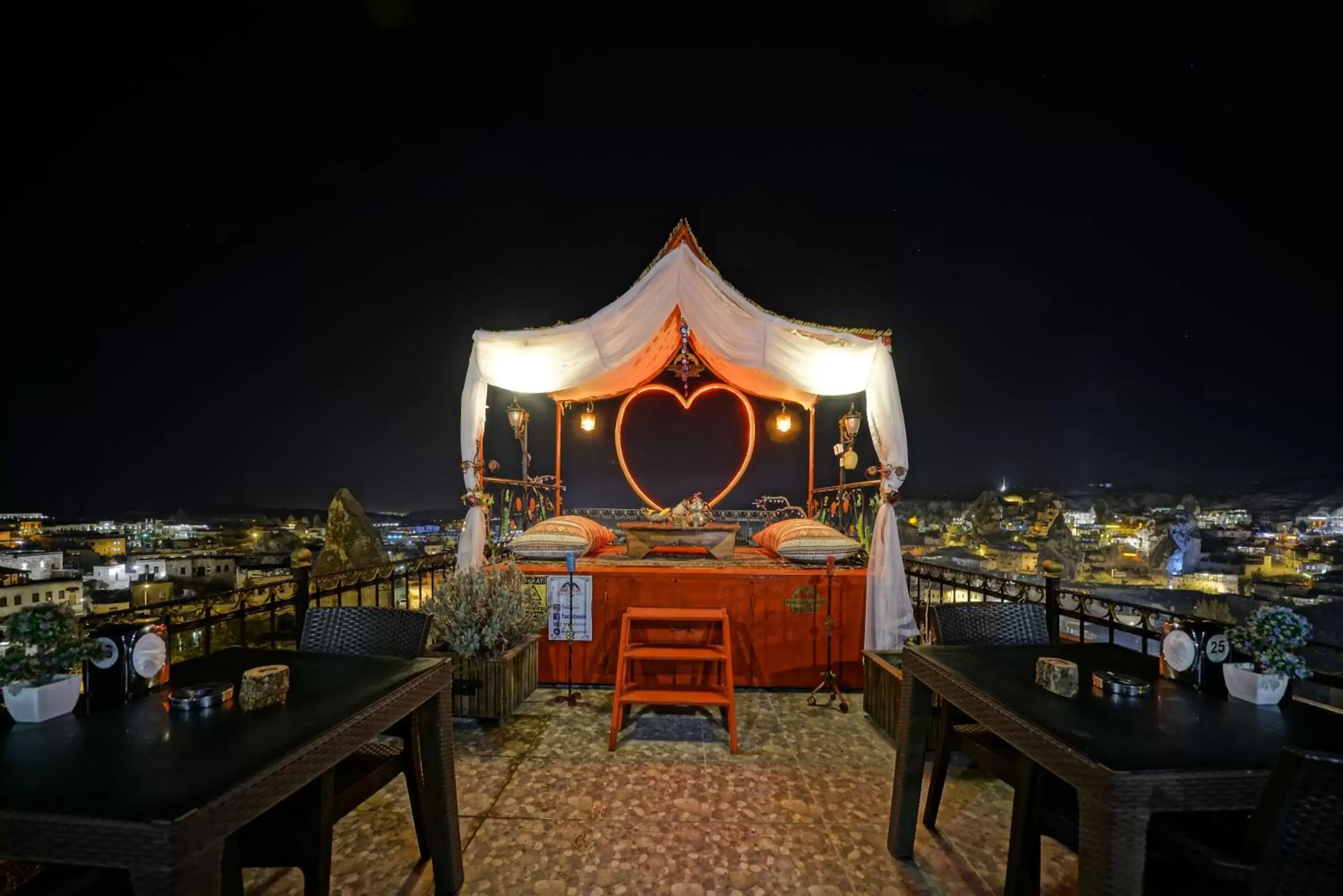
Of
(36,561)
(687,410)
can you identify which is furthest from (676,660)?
(36,561)

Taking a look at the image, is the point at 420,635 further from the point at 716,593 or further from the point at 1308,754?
the point at 1308,754

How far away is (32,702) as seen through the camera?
1.66 metres

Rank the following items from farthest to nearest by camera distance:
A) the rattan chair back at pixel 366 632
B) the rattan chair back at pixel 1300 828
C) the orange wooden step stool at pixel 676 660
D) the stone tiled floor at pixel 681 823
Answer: the orange wooden step stool at pixel 676 660, the rattan chair back at pixel 366 632, the stone tiled floor at pixel 681 823, the rattan chair back at pixel 1300 828

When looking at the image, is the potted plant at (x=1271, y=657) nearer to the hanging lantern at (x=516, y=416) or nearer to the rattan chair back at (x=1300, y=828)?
the rattan chair back at (x=1300, y=828)

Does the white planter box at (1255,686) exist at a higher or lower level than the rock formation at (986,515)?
higher

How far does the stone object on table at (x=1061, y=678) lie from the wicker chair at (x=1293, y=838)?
0.60 meters

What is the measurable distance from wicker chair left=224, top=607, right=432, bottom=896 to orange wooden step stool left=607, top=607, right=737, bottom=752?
165cm

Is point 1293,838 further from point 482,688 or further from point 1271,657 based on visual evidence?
point 482,688

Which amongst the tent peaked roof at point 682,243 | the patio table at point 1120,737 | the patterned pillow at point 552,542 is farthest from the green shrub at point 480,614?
the patio table at point 1120,737

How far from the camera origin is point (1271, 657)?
1.98 meters

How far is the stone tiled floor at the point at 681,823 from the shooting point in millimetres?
2561

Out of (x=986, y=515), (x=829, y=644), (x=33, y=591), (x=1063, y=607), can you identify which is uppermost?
(x=1063, y=607)

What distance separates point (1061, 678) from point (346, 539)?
2918 centimetres

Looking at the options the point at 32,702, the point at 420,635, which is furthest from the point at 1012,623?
the point at 32,702
